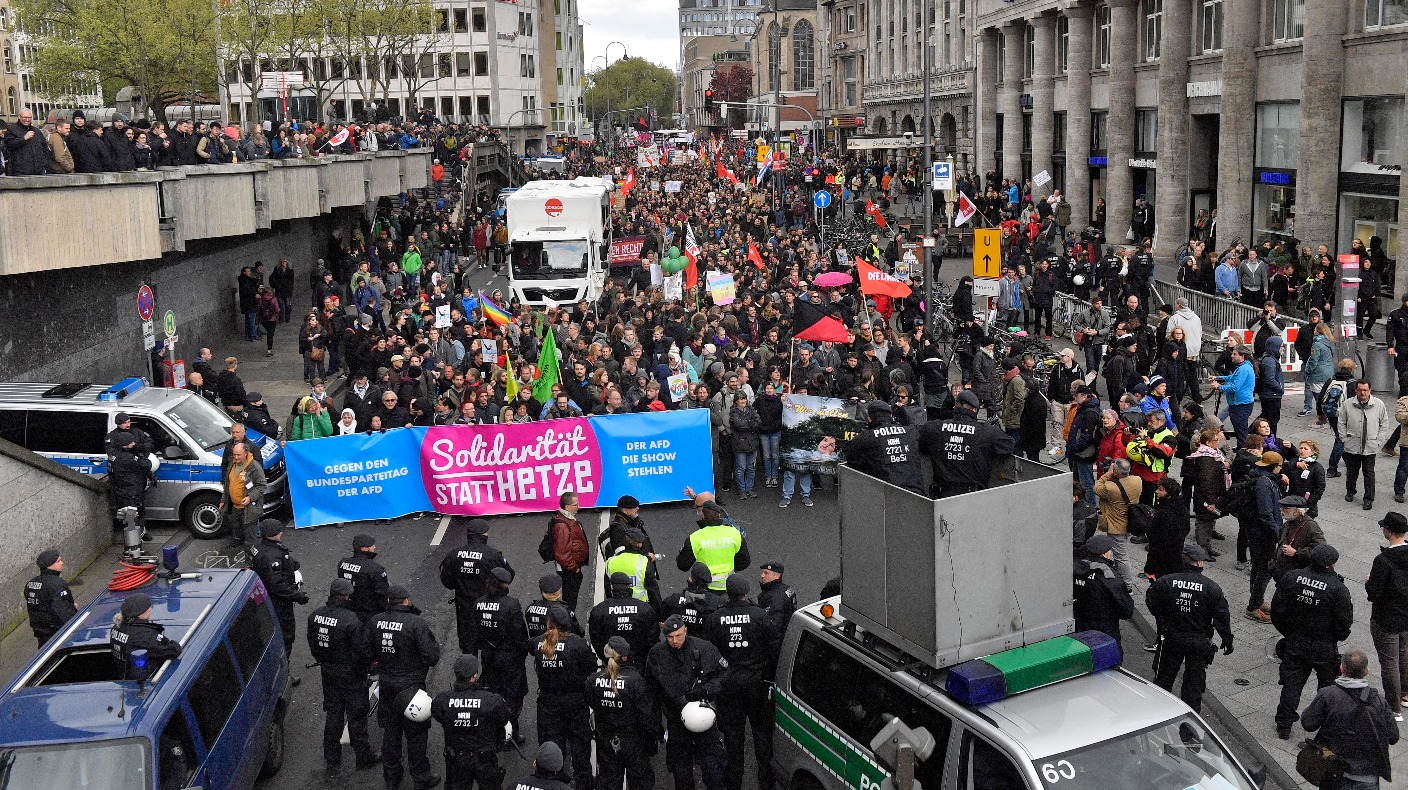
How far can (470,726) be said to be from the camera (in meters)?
8.93

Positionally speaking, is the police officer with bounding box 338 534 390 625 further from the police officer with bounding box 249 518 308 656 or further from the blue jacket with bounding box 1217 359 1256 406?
the blue jacket with bounding box 1217 359 1256 406

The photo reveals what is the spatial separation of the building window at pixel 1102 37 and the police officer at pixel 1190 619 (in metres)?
37.3

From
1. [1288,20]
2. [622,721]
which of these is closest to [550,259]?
[1288,20]

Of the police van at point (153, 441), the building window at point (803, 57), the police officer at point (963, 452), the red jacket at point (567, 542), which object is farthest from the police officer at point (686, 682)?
the building window at point (803, 57)

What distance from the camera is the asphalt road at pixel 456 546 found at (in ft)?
37.9

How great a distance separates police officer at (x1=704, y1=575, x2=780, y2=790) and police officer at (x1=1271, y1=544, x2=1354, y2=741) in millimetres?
3834

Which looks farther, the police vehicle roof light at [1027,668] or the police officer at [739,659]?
the police officer at [739,659]

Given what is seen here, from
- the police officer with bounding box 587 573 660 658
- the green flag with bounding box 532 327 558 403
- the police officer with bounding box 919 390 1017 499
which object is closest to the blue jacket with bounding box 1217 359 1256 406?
the police officer with bounding box 919 390 1017 499

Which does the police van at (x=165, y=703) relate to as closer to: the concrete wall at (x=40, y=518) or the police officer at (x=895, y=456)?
the police officer at (x=895, y=456)

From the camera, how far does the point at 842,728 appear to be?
823 cm

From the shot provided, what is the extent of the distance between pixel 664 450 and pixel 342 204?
71.5ft

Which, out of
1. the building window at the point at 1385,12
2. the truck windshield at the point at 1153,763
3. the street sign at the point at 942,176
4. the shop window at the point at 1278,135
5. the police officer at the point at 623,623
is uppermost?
the building window at the point at 1385,12

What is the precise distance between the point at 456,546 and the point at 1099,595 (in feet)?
27.4

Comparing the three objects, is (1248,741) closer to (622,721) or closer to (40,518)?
(622,721)
